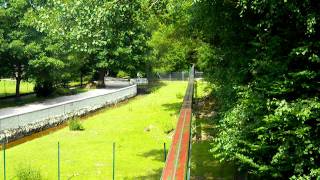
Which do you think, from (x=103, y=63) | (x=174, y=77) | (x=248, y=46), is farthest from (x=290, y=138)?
(x=174, y=77)

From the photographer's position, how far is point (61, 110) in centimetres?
3459

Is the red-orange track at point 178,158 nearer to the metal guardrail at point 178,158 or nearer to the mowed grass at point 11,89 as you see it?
the metal guardrail at point 178,158

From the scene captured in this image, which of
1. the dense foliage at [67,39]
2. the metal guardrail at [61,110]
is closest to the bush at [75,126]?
the metal guardrail at [61,110]

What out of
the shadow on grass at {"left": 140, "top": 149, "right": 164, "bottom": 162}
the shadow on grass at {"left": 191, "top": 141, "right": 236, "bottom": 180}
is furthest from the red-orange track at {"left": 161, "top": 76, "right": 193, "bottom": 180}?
the shadow on grass at {"left": 140, "top": 149, "right": 164, "bottom": 162}

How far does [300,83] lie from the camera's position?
10.4m

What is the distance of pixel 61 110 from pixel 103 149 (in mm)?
10650

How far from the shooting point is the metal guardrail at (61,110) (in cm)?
2800

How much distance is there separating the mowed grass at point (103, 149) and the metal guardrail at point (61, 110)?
1.51 m

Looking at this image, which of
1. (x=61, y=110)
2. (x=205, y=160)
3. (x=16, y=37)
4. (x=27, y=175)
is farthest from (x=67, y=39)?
(x=16, y=37)

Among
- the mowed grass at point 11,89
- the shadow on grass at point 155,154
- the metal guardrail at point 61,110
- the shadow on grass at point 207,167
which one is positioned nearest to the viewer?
the shadow on grass at point 207,167

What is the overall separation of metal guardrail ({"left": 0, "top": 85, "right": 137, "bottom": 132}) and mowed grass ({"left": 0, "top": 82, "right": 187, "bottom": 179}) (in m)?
1.51

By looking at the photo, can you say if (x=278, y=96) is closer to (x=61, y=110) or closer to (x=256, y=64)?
(x=256, y=64)

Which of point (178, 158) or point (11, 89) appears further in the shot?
point (11, 89)

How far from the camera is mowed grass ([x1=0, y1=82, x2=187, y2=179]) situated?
2028 centimetres
